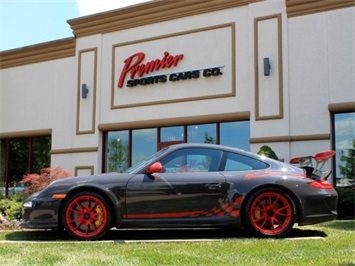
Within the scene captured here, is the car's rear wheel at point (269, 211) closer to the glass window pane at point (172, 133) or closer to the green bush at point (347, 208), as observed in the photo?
the green bush at point (347, 208)

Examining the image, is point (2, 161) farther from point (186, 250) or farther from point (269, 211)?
point (186, 250)

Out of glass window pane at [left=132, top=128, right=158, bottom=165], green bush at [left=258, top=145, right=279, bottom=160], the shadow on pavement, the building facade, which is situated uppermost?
the building facade

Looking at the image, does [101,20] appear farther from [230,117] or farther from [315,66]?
[315,66]

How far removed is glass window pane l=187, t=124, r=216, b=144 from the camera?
13.9 meters

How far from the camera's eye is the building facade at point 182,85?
480 inches

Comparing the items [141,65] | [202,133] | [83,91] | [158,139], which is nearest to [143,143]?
[158,139]

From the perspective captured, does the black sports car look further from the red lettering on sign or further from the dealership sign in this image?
the red lettering on sign

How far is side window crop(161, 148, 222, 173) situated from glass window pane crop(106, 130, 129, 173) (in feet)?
31.3

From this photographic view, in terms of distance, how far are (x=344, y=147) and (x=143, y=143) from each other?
6534 mm

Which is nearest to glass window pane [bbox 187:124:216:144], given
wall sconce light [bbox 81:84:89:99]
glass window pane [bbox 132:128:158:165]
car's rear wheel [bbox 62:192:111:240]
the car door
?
glass window pane [bbox 132:128:158:165]

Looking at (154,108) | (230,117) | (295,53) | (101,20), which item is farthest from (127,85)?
(295,53)

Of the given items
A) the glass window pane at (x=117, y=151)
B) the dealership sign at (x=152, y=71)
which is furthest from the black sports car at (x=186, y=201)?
the glass window pane at (x=117, y=151)

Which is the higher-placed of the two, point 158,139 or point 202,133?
point 202,133

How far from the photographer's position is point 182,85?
14234 mm
